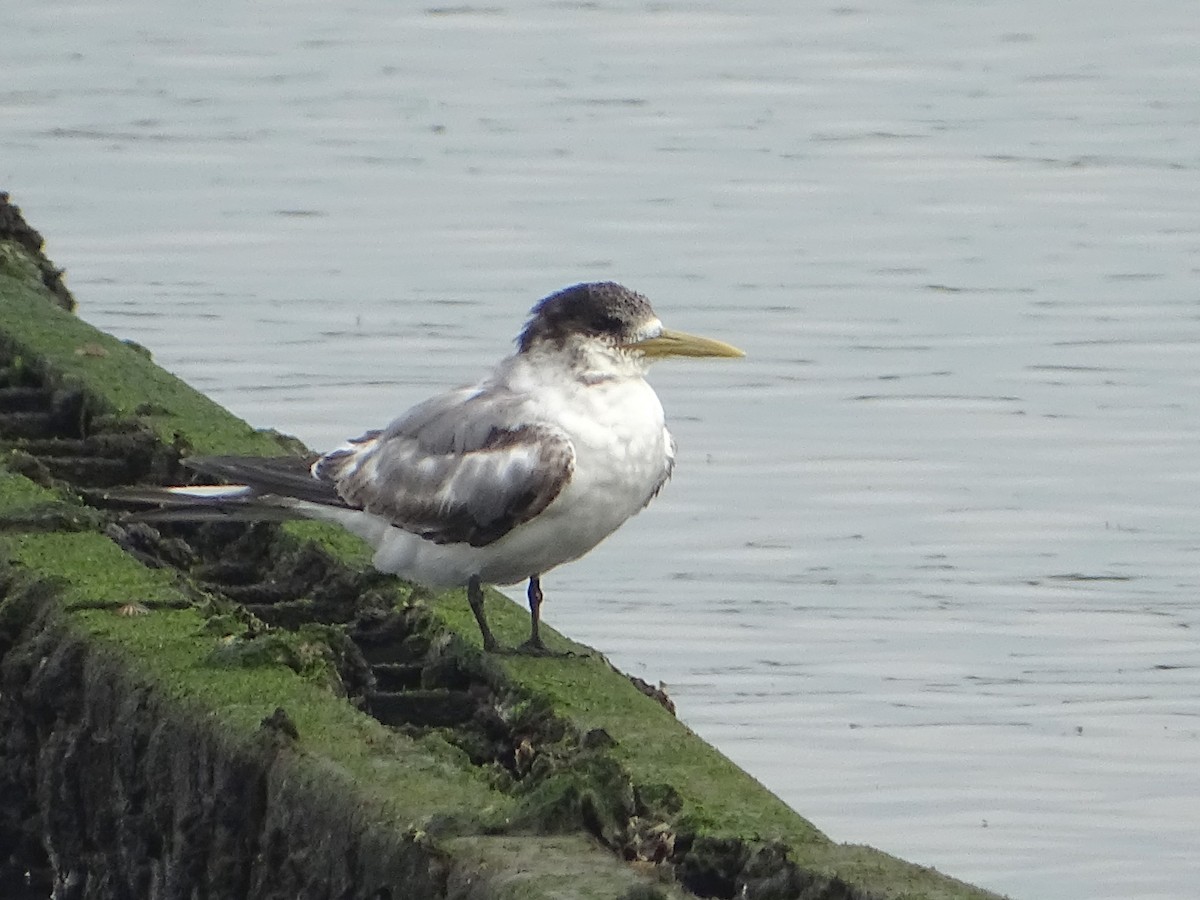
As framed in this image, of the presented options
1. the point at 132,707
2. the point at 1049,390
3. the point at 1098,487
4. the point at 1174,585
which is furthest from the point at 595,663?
the point at 1049,390

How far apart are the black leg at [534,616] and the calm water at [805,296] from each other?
1423 mm

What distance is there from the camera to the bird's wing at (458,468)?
6805mm

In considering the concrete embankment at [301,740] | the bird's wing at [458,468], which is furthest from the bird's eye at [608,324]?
the concrete embankment at [301,740]

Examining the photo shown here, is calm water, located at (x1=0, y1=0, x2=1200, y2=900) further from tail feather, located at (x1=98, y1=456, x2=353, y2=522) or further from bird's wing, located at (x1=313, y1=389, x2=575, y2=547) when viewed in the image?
tail feather, located at (x1=98, y1=456, x2=353, y2=522)

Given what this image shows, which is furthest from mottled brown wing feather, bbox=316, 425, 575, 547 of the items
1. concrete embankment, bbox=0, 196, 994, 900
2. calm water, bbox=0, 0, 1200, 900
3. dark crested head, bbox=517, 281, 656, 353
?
calm water, bbox=0, 0, 1200, 900

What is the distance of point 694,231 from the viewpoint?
15.4m

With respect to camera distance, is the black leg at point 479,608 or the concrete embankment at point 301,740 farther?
the black leg at point 479,608

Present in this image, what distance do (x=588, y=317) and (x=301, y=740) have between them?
77.2 inches

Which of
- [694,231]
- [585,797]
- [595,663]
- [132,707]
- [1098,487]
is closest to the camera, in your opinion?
[585,797]

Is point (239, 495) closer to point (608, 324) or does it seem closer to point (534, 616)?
point (534, 616)

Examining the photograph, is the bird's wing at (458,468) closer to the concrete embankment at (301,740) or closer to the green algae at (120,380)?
the concrete embankment at (301,740)

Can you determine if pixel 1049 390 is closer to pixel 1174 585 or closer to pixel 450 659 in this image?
pixel 1174 585

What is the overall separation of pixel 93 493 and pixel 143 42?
13.9 m

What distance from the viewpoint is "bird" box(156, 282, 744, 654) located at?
6863 millimetres
